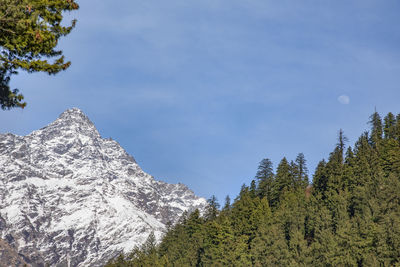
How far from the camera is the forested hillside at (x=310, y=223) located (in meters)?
87.8

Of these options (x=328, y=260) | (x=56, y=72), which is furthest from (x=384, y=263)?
(x=56, y=72)

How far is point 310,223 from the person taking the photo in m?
111

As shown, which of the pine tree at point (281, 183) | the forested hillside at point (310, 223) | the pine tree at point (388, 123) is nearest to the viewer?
the forested hillside at point (310, 223)

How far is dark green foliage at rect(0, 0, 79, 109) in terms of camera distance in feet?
62.2

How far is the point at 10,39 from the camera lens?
19734 mm

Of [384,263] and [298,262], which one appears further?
[298,262]

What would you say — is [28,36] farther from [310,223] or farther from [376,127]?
[376,127]

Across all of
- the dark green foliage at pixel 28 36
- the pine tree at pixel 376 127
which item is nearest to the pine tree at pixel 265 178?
the pine tree at pixel 376 127

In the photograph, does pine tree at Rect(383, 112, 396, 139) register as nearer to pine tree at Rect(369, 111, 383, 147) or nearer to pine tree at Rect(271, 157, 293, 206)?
pine tree at Rect(369, 111, 383, 147)

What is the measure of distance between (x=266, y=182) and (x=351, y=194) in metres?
37.3

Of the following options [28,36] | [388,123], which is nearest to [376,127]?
[388,123]

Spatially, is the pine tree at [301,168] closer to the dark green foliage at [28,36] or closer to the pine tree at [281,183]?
the pine tree at [281,183]

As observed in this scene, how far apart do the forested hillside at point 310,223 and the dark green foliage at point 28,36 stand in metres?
75.3

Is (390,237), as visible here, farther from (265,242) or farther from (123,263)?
(123,263)
